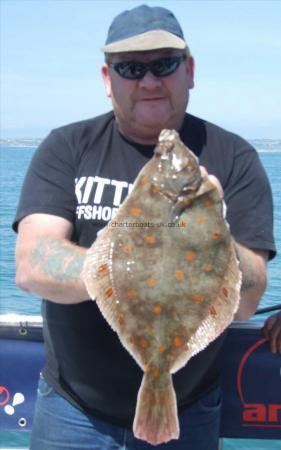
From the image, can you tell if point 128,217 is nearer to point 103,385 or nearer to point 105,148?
point 105,148

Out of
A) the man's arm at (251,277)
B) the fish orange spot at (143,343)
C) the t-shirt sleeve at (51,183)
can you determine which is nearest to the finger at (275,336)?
the man's arm at (251,277)

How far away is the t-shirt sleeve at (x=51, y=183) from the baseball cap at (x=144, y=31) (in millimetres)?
535

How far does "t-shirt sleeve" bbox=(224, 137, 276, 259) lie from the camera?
3.10m

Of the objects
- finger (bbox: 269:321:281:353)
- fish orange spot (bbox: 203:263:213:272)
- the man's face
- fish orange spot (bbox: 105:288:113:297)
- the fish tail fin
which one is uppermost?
the man's face

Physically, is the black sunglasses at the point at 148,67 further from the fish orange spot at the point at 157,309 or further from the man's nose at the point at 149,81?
the fish orange spot at the point at 157,309

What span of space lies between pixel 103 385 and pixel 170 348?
2.67 feet

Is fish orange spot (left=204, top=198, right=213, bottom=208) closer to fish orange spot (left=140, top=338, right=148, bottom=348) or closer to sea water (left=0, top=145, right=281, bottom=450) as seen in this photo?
fish orange spot (left=140, top=338, right=148, bottom=348)

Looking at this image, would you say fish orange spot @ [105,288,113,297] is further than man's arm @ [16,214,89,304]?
No

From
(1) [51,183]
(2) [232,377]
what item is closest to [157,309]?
(1) [51,183]

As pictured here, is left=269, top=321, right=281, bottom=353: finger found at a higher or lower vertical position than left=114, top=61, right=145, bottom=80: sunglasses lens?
lower

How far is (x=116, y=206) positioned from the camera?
3248 mm

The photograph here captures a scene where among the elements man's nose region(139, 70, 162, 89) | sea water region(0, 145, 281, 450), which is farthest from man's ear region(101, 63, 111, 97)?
sea water region(0, 145, 281, 450)

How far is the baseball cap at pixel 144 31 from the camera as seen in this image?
3.11 m

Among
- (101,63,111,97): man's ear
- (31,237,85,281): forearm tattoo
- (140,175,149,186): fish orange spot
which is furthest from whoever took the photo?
(101,63,111,97): man's ear
